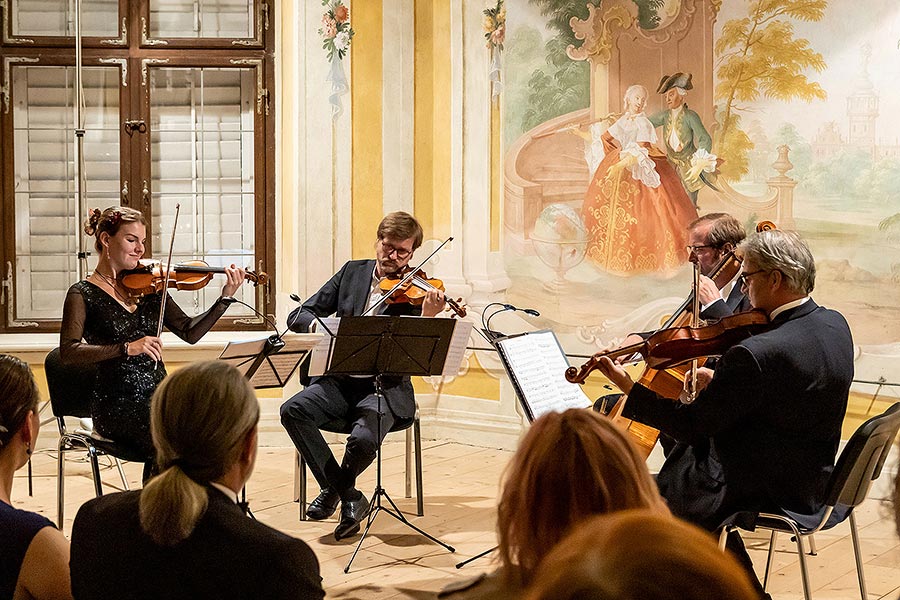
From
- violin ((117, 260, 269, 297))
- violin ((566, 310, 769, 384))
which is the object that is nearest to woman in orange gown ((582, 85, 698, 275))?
violin ((117, 260, 269, 297))

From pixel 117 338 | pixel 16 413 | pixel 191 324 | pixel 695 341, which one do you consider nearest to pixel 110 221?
pixel 117 338

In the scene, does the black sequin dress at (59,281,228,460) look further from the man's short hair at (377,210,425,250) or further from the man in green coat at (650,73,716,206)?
the man in green coat at (650,73,716,206)

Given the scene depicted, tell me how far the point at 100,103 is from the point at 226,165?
0.79 m

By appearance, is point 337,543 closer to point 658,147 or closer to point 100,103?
point 658,147

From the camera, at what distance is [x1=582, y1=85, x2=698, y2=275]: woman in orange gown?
16.1ft

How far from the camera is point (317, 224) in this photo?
5629 millimetres

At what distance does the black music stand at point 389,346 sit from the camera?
11.8ft

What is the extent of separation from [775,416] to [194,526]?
67.1 inches

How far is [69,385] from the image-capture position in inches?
159

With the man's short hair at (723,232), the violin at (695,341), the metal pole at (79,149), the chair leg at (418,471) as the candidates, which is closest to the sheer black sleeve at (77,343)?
the chair leg at (418,471)

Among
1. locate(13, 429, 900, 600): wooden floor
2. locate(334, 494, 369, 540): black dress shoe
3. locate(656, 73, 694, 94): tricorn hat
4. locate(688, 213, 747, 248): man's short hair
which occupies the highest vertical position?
locate(656, 73, 694, 94): tricorn hat

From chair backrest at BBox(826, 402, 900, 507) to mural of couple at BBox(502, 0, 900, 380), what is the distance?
1564 millimetres

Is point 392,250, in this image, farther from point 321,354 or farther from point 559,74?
point 559,74

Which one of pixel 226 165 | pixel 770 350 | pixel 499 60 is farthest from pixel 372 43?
pixel 770 350
